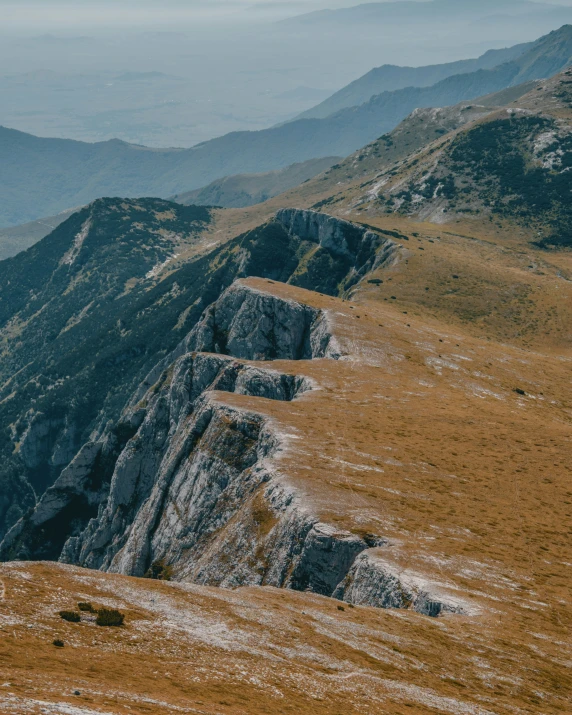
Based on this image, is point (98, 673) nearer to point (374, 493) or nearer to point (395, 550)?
point (395, 550)

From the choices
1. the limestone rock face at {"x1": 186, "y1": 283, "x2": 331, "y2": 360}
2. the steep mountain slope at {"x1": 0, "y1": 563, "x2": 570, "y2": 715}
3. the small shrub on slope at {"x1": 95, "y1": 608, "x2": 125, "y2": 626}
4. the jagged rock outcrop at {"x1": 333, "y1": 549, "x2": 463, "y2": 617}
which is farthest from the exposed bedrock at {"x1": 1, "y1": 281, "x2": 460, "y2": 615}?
the small shrub on slope at {"x1": 95, "y1": 608, "x2": 125, "y2": 626}

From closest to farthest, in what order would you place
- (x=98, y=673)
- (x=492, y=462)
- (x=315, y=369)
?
1. (x=98, y=673)
2. (x=492, y=462)
3. (x=315, y=369)

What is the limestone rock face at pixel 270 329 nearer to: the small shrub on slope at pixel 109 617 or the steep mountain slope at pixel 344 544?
the steep mountain slope at pixel 344 544

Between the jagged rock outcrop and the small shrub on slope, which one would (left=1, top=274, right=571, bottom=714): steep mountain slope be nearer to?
the jagged rock outcrop

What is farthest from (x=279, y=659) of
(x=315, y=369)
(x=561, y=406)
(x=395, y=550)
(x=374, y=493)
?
(x=561, y=406)

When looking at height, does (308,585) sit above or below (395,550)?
below

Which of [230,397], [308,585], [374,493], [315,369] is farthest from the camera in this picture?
[315,369]

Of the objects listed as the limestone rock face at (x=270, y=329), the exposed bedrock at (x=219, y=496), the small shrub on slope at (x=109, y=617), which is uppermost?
the limestone rock face at (x=270, y=329)

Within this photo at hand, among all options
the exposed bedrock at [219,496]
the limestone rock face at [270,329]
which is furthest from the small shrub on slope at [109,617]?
the limestone rock face at [270,329]

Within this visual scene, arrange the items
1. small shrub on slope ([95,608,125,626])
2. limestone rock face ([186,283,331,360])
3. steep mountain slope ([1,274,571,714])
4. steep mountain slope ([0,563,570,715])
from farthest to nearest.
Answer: limestone rock face ([186,283,331,360]) → small shrub on slope ([95,608,125,626]) → steep mountain slope ([1,274,571,714]) → steep mountain slope ([0,563,570,715])

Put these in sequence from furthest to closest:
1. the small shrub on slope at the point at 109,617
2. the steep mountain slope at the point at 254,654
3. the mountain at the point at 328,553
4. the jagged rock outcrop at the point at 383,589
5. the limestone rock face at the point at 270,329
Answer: the limestone rock face at the point at 270,329 < the jagged rock outcrop at the point at 383,589 < the small shrub on slope at the point at 109,617 < the mountain at the point at 328,553 < the steep mountain slope at the point at 254,654

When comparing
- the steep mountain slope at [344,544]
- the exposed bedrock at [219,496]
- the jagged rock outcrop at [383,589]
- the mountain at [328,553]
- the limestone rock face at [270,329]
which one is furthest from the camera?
the limestone rock face at [270,329]
